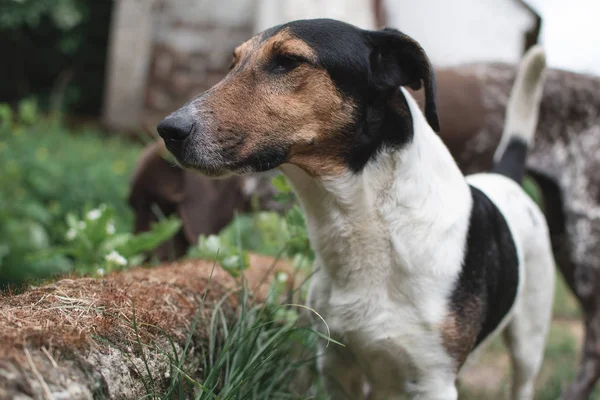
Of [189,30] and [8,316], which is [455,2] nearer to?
[8,316]

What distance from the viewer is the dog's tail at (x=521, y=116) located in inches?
139

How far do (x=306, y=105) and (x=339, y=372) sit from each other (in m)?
1.06

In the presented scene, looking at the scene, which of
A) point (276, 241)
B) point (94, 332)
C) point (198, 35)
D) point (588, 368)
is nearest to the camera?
point (94, 332)

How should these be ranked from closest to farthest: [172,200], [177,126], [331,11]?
1. [177,126]
2. [172,200]
3. [331,11]

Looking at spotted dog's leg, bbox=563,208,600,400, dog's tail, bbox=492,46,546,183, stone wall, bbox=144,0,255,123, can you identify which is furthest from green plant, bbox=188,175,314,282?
stone wall, bbox=144,0,255,123

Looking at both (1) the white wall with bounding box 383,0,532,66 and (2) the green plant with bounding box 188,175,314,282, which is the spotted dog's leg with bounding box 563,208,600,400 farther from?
(2) the green plant with bounding box 188,175,314,282

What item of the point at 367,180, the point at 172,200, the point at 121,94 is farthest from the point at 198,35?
the point at 367,180

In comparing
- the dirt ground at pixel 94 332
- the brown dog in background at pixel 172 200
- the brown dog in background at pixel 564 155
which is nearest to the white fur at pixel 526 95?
the brown dog in background at pixel 564 155

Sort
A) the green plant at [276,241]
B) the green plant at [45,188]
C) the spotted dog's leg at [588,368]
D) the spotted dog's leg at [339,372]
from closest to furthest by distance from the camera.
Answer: the spotted dog's leg at [339,372] < the green plant at [276,241] < the spotted dog's leg at [588,368] < the green plant at [45,188]

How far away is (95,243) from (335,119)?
1762 mm

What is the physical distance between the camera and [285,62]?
91.0 inches

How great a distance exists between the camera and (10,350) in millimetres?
1555

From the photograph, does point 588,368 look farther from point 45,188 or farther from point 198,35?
point 198,35

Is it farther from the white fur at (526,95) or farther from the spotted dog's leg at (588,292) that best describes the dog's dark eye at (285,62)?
the spotted dog's leg at (588,292)
